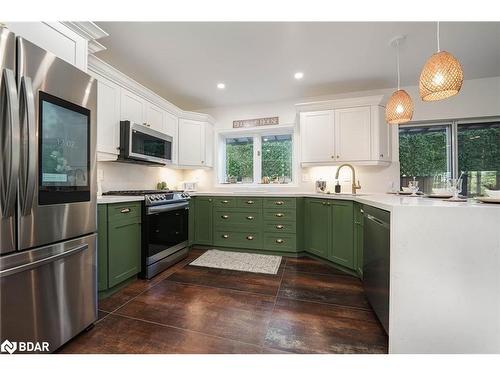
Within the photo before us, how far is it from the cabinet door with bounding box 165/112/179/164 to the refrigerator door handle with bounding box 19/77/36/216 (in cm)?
232

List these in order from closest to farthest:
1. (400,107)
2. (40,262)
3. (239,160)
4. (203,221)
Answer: (40,262) < (400,107) < (203,221) < (239,160)

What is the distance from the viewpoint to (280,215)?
124 inches

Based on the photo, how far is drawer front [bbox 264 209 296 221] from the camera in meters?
3.12

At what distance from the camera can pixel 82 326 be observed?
1.45m

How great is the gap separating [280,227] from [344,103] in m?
2.07

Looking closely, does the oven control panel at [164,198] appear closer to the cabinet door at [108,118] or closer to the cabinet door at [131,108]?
the cabinet door at [108,118]

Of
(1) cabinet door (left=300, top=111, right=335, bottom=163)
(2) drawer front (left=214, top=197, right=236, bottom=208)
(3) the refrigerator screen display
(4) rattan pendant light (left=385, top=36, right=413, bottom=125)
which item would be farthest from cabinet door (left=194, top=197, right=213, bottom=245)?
(4) rattan pendant light (left=385, top=36, right=413, bottom=125)

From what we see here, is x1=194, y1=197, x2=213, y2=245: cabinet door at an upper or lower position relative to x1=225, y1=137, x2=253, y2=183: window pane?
lower

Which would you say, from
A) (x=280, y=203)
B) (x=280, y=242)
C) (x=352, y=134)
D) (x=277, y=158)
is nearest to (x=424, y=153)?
(x=352, y=134)

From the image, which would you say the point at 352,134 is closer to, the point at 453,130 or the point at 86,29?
the point at 453,130

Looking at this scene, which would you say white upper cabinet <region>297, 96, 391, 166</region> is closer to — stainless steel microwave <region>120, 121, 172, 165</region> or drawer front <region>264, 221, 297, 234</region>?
drawer front <region>264, 221, 297, 234</region>
